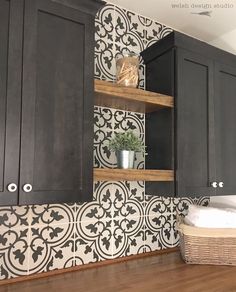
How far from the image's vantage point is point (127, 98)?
1560 millimetres

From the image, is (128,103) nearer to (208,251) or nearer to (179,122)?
(179,122)

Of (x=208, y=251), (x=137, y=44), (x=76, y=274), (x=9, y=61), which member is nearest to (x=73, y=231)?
(x=76, y=274)

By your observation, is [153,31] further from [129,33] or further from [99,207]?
[99,207]

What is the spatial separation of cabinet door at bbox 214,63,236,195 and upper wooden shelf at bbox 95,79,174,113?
373mm

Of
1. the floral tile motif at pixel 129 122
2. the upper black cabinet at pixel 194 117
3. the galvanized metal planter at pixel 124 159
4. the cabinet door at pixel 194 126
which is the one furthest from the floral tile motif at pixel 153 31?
the galvanized metal planter at pixel 124 159

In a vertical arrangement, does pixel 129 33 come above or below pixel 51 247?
above

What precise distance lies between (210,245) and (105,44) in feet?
4.44

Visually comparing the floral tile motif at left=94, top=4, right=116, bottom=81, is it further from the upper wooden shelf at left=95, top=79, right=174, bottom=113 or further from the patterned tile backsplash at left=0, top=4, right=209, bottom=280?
the upper wooden shelf at left=95, top=79, right=174, bottom=113

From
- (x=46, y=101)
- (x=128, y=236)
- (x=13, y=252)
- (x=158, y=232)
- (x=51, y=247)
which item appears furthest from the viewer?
(x=158, y=232)

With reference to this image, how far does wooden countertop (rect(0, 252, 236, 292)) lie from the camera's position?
4.33 ft

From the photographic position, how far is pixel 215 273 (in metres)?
1.53

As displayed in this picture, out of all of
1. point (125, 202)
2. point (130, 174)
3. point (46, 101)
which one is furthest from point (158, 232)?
point (46, 101)

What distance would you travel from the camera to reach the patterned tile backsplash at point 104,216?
1457mm

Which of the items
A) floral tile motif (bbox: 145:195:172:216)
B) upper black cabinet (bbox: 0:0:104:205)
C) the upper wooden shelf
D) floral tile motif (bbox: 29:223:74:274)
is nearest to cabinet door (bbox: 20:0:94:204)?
upper black cabinet (bbox: 0:0:104:205)
